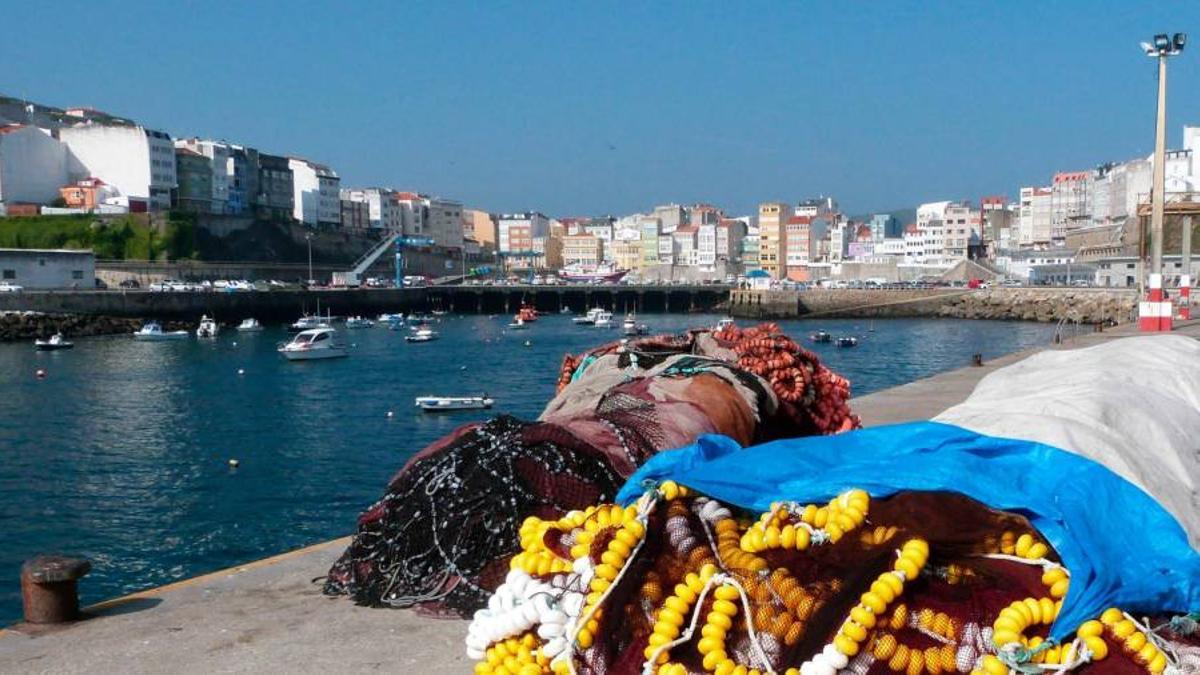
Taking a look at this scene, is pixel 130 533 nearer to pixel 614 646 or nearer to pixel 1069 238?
pixel 614 646

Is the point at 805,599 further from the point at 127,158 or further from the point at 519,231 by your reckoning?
the point at 519,231

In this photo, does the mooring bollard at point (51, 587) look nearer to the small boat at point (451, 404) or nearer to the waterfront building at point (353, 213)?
the small boat at point (451, 404)

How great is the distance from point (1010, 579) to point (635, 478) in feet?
4.61

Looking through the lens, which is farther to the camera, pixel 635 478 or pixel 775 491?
pixel 635 478

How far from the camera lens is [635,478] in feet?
13.6

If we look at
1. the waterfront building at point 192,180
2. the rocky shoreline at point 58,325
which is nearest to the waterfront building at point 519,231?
the waterfront building at point 192,180

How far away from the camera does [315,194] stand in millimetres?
114375

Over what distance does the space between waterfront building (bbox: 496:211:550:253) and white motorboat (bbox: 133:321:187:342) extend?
332 ft

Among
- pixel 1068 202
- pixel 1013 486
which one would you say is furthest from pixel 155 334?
pixel 1068 202

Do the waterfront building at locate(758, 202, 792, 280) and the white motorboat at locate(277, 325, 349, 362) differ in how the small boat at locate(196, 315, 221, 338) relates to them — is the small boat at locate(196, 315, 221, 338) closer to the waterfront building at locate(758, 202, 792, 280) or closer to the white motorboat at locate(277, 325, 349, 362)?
the white motorboat at locate(277, 325, 349, 362)

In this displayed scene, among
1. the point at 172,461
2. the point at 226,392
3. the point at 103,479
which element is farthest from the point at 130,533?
the point at 226,392

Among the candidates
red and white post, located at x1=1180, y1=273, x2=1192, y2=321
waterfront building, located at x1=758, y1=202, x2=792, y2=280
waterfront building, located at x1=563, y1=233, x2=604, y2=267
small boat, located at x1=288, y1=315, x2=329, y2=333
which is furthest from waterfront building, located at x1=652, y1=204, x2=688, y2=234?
red and white post, located at x1=1180, y1=273, x2=1192, y2=321

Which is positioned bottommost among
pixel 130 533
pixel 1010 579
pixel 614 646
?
pixel 130 533

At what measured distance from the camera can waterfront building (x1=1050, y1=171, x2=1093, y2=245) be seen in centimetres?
11838
